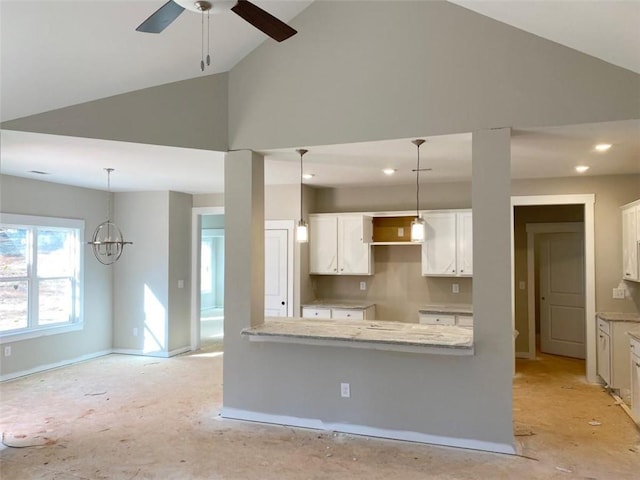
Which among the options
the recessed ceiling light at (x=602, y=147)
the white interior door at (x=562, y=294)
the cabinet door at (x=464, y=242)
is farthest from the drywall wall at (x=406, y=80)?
the white interior door at (x=562, y=294)

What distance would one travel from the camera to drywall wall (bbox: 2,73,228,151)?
3652 mm

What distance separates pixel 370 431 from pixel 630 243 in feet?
11.4

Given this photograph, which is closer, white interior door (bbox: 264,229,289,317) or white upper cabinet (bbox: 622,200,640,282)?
white upper cabinet (bbox: 622,200,640,282)

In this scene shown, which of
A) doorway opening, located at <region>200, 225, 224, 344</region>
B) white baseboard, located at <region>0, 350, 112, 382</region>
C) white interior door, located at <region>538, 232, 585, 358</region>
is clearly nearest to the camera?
white baseboard, located at <region>0, 350, 112, 382</region>

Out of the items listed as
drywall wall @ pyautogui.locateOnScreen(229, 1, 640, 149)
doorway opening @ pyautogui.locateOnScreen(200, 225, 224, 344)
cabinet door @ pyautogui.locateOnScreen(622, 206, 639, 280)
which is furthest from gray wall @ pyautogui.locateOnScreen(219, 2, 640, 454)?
doorway opening @ pyautogui.locateOnScreen(200, 225, 224, 344)

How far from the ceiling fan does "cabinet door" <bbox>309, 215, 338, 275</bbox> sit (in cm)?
393

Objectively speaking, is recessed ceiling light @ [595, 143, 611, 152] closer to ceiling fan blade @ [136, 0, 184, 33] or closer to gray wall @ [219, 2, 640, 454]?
gray wall @ [219, 2, 640, 454]

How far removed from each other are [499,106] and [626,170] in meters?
2.67

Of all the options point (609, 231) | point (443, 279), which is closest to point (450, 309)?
point (443, 279)

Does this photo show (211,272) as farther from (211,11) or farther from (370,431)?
(211,11)

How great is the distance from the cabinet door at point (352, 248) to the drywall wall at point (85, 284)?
3.56 m

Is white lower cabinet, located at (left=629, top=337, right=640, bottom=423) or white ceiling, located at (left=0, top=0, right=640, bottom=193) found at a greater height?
white ceiling, located at (left=0, top=0, right=640, bottom=193)

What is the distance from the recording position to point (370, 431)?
153 inches

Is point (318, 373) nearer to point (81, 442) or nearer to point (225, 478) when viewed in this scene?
point (225, 478)
